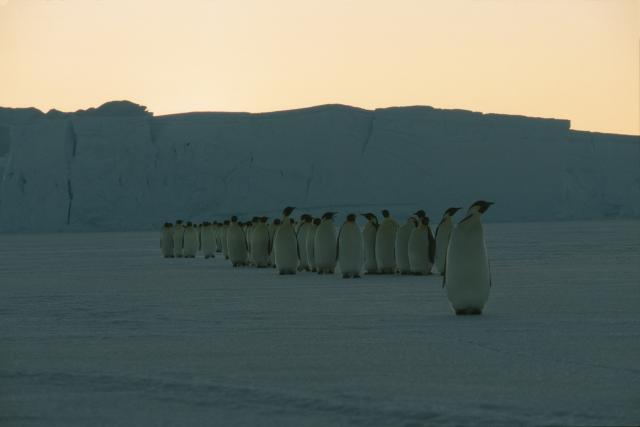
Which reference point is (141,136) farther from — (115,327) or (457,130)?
(115,327)

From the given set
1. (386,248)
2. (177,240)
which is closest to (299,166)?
(177,240)

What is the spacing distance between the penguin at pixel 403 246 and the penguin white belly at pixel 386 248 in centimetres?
14

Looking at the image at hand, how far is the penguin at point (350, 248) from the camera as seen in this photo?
44.7ft

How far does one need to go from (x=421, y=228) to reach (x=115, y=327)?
666cm

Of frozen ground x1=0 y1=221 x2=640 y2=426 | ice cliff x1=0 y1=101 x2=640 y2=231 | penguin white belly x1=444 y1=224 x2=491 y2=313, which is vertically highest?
ice cliff x1=0 y1=101 x2=640 y2=231

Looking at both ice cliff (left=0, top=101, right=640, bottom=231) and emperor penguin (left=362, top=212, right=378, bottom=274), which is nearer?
emperor penguin (left=362, top=212, right=378, bottom=274)

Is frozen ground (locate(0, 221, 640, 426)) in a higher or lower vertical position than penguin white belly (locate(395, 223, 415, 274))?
lower

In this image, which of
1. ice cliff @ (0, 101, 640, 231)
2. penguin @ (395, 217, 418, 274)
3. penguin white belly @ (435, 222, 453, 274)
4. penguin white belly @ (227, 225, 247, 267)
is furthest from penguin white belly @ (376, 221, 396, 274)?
ice cliff @ (0, 101, 640, 231)

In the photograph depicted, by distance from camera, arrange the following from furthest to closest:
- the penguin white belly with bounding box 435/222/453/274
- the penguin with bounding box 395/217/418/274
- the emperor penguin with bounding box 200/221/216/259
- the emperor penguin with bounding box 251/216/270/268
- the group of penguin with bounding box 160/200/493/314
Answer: the emperor penguin with bounding box 200/221/216/259
the emperor penguin with bounding box 251/216/270/268
the penguin with bounding box 395/217/418/274
the group of penguin with bounding box 160/200/493/314
the penguin white belly with bounding box 435/222/453/274

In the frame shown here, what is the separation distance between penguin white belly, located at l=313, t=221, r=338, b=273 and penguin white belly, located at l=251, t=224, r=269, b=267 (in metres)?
2.81

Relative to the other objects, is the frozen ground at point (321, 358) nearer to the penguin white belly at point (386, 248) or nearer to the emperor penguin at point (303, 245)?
the penguin white belly at point (386, 248)

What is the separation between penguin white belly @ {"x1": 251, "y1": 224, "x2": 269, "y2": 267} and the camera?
1809 cm

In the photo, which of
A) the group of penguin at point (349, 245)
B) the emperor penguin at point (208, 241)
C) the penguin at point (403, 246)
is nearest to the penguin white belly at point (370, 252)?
the group of penguin at point (349, 245)

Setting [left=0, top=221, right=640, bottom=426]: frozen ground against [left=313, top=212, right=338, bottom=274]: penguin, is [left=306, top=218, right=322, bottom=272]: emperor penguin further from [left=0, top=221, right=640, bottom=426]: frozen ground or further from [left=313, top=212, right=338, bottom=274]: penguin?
[left=0, top=221, right=640, bottom=426]: frozen ground
